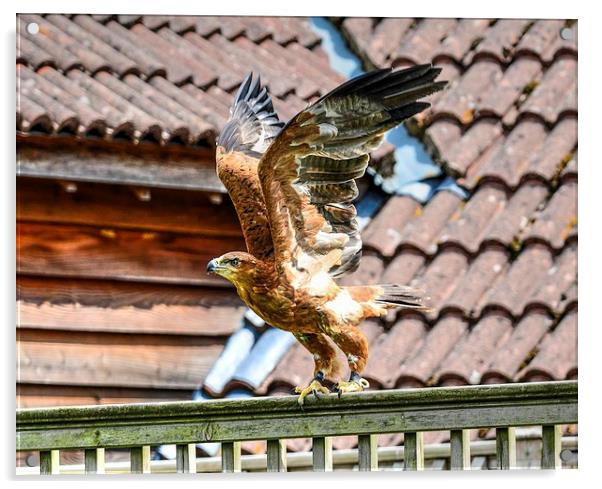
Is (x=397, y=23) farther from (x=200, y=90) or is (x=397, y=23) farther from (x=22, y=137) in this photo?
(x=22, y=137)

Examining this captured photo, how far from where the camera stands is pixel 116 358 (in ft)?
11.1

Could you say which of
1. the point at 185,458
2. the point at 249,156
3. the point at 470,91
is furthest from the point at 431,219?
the point at 185,458

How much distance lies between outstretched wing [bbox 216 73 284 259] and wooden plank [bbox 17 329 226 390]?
0.75m

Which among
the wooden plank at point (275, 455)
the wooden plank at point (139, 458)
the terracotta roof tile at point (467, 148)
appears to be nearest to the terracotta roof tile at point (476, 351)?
the terracotta roof tile at point (467, 148)

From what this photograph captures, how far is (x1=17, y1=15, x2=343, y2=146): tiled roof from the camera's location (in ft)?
10.6

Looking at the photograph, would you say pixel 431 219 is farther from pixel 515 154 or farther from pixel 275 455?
pixel 275 455

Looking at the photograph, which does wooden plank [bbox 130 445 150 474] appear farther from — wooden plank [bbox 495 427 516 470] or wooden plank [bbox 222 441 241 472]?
wooden plank [bbox 495 427 516 470]

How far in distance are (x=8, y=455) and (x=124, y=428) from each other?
14.9 inches

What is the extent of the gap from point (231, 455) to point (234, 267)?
36 centimetres

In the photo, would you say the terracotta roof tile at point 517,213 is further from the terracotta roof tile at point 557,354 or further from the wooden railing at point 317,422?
the wooden railing at point 317,422

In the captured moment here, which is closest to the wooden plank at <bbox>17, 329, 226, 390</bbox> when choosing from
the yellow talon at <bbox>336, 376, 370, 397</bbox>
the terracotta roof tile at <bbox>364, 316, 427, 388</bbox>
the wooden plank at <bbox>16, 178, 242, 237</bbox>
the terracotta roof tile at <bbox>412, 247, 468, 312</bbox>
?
the wooden plank at <bbox>16, 178, 242, 237</bbox>

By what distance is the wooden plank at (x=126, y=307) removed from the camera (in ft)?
11.0

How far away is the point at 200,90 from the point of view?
3457mm
